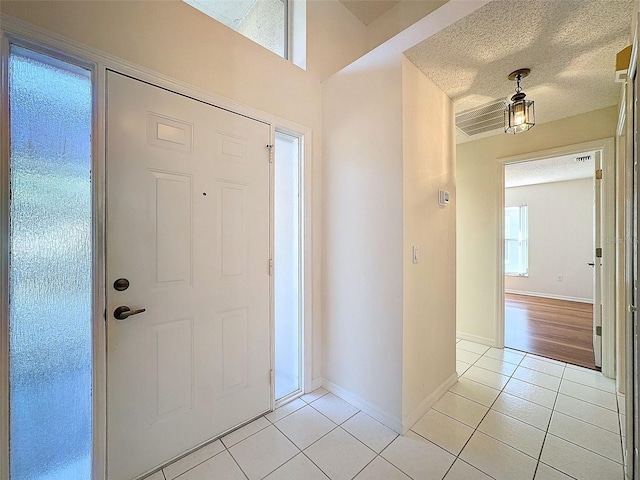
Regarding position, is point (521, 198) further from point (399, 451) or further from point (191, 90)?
point (191, 90)

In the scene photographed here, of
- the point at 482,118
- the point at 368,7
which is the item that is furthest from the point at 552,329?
the point at 368,7

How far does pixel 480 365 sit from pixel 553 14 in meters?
2.78

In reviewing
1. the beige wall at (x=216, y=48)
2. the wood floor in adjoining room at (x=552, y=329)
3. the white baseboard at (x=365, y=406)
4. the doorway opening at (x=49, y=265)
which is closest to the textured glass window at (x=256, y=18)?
the beige wall at (x=216, y=48)

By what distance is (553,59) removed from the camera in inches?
70.2

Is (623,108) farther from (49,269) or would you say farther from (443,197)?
(49,269)

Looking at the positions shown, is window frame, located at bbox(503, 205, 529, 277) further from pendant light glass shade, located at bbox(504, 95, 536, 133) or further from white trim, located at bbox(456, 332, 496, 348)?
pendant light glass shade, located at bbox(504, 95, 536, 133)

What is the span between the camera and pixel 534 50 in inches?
66.1

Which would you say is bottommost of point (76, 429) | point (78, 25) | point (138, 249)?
point (76, 429)

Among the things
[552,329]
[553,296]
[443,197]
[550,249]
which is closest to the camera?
[443,197]

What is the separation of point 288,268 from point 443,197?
1.39m

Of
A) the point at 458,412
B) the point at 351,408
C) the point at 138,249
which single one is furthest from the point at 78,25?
the point at 458,412

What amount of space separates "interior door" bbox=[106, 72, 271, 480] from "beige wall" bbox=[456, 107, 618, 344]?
8.58 feet

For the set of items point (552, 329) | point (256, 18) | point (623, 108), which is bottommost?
point (552, 329)

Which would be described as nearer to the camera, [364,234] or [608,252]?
[364,234]
